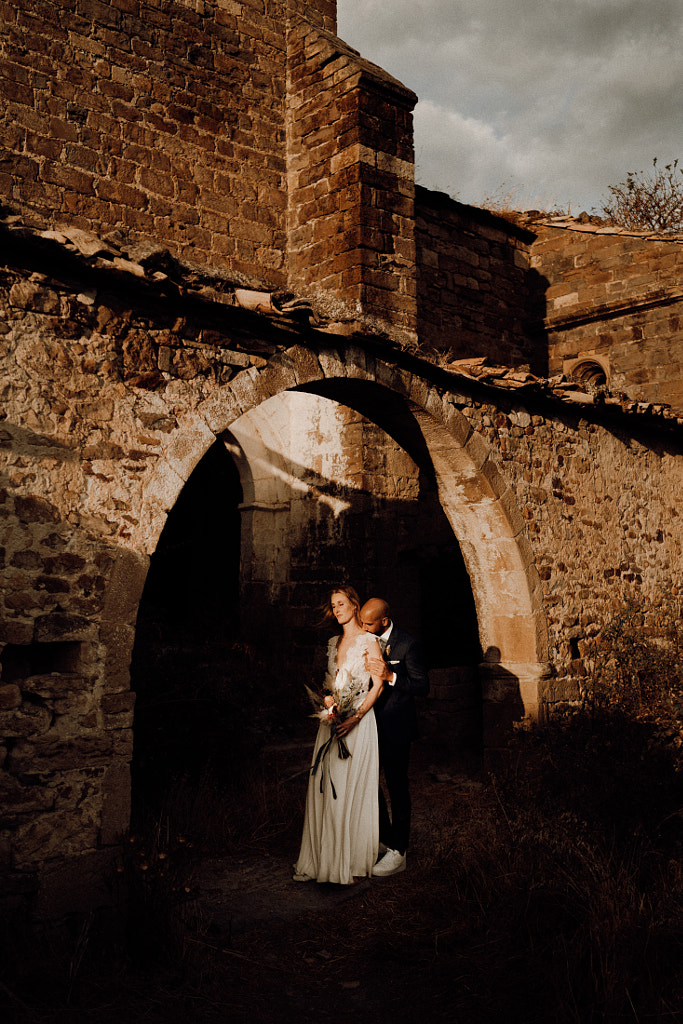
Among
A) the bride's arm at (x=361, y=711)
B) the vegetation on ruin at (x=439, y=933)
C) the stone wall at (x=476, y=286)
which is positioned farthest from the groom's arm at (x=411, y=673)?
the stone wall at (x=476, y=286)

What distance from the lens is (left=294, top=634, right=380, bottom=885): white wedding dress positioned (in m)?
4.38

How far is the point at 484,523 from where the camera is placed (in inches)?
250

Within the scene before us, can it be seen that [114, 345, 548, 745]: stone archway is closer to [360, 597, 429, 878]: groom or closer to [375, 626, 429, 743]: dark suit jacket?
[360, 597, 429, 878]: groom

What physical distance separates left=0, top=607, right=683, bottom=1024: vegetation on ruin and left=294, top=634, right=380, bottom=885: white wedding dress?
219mm

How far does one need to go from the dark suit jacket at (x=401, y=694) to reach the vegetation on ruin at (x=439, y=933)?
2.14ft

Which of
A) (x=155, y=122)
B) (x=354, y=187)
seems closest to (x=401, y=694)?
(x=354, y=187)

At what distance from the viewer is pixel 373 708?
4.57 metres

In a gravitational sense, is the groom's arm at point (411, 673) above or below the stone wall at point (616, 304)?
below

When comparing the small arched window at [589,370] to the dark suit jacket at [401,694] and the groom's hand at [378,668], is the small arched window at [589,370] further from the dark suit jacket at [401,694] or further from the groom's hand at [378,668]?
the groom's hand at [378,668]

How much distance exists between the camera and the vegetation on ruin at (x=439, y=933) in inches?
125

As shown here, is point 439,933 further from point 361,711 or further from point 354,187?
point 354,187

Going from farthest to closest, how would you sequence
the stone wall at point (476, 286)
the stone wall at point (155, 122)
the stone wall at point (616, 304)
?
the stone wall at point (616, 304), the stone wall at point (476, 286), the stone wall at point (155, 122)

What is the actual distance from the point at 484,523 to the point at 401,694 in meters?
2.09

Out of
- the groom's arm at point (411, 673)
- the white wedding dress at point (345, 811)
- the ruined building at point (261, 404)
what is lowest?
the white wedding dress at point (345, 811)
